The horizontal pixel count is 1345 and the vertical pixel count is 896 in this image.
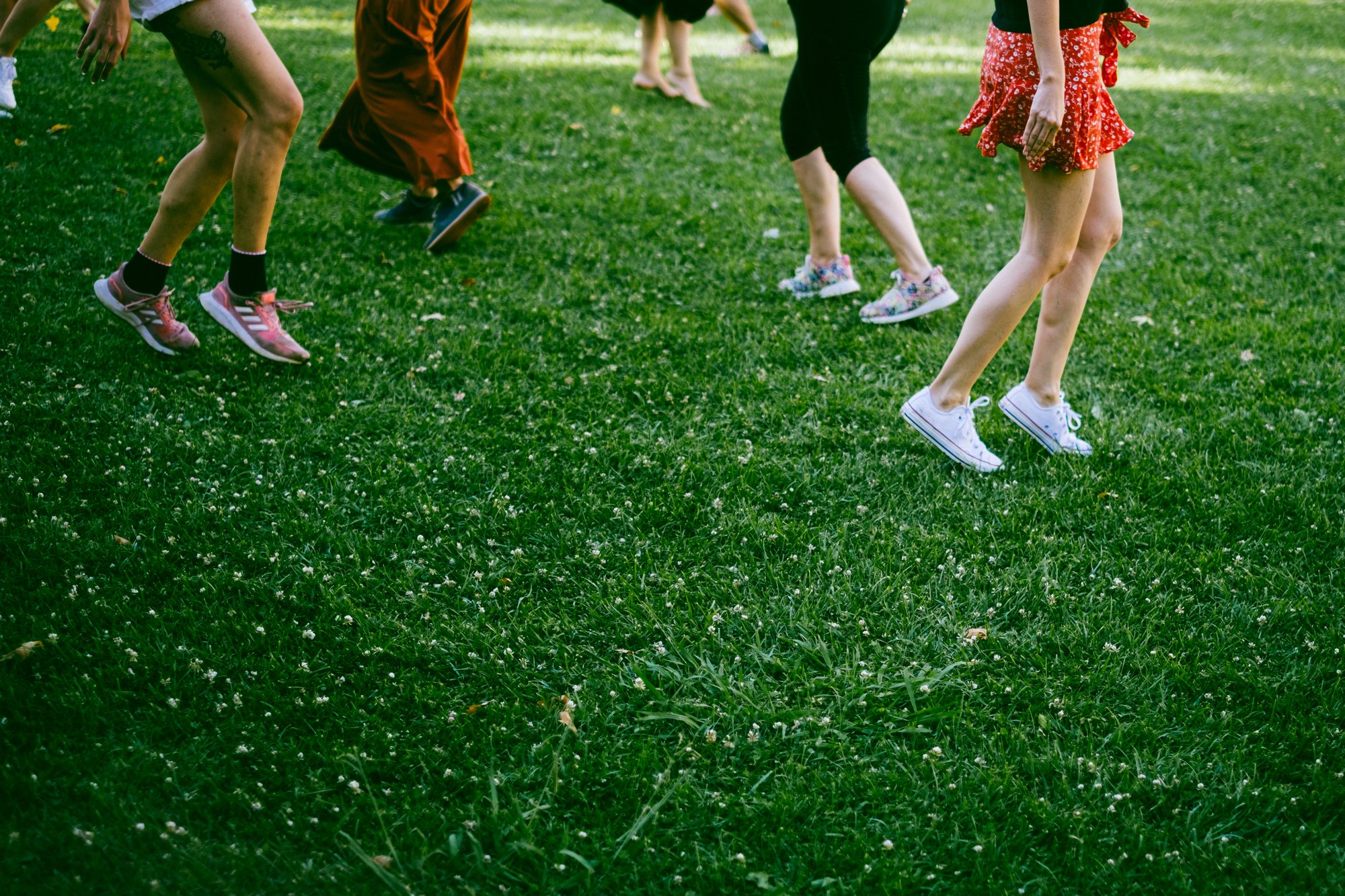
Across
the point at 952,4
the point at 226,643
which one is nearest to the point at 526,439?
the point at 226,643

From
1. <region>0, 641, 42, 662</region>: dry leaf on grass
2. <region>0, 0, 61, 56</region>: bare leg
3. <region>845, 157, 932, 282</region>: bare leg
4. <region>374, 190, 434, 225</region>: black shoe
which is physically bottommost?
<region>0, 641, 42, 662</region>: dry leaf on grass

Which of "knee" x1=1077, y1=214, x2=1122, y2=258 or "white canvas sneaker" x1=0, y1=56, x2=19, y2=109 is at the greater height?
"knee" x1=1077, y1=214, x2=1122, y2=258

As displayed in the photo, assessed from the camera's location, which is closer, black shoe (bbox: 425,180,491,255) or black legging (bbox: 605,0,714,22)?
black shoe (bbox: 425,180,491,255)

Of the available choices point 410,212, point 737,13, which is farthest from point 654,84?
point 410,212

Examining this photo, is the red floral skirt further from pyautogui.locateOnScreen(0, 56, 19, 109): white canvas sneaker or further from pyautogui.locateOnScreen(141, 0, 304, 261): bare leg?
pyautogui.locateOnScreen(0, 56, 19, 109): white canvas sneaker

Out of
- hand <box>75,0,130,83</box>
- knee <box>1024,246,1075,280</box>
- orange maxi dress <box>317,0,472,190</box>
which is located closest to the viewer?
hand <box>75,0,130,83</box>

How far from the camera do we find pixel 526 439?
3.39m

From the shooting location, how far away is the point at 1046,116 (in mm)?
2793

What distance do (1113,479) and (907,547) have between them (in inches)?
34.8

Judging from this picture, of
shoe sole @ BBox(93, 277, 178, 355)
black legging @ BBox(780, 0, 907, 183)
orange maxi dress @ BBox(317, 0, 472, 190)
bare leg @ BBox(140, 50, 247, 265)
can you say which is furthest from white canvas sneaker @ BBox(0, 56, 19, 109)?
black legging @ BBox(780, 0, 907, 183)

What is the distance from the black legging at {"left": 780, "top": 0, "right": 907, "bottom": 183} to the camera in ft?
13.2

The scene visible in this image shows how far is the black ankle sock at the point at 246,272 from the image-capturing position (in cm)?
362

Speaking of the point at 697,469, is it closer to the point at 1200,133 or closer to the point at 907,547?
the point at 907,547

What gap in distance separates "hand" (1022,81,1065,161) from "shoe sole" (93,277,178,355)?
10.2ft
